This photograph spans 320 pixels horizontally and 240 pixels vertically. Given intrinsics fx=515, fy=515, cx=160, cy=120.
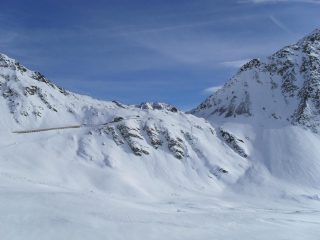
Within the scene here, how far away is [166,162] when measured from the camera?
80.8 m

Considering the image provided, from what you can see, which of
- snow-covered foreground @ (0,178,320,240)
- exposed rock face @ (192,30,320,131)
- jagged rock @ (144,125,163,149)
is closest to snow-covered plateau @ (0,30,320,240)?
snow-covered foreground @ (0,178,320,240)

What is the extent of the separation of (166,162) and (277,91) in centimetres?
5136

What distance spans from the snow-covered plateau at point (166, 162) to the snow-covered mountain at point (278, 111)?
0.32m

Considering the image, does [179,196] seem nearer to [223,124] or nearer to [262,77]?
[223,124]

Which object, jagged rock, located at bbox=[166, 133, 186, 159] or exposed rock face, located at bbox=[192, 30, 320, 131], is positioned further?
exposed rock face, located at bbox=[192, 30, 320, 131]

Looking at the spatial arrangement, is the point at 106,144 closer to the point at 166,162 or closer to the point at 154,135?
the point at 166,162

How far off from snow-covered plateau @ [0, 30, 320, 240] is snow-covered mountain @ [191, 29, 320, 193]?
1.05 feet

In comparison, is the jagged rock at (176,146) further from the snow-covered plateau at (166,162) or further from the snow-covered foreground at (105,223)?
the snow-covered foreground at (105,223)

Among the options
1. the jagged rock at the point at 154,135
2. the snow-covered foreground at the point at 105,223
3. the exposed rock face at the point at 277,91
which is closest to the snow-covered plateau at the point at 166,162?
the snow-covered foreground at the point at 105,223

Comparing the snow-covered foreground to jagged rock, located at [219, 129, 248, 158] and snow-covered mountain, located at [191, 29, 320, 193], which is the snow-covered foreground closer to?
snow-covered mountain, located at [191, 29, 320, 193]

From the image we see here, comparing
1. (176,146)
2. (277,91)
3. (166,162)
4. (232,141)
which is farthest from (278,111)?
(166,162)

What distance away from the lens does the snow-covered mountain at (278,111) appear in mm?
91188

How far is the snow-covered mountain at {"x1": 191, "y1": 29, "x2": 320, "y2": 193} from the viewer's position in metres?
91.2

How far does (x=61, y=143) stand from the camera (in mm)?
74562
